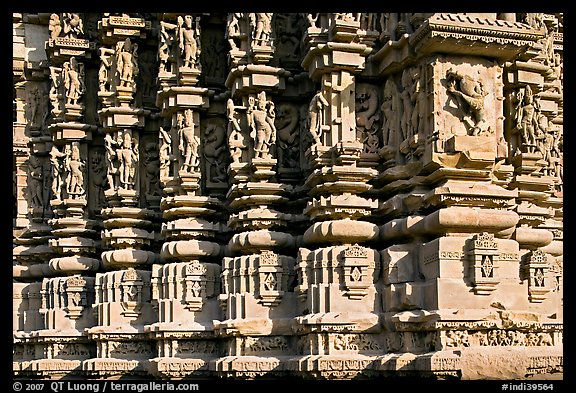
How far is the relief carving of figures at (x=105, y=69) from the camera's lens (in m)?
16.5

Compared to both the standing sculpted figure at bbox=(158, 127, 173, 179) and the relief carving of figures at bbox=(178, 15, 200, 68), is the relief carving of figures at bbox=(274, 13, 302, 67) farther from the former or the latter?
the standing sculpted figure at bbox=(158, 127, 173, 179)

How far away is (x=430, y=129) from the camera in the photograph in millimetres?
11453

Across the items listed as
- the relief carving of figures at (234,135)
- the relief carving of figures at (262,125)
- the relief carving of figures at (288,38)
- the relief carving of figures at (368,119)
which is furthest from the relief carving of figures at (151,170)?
the relief carving of figures at (368,119)

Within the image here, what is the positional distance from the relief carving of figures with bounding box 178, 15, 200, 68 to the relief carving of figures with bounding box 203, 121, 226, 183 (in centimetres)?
96

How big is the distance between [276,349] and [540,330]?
11.5ft

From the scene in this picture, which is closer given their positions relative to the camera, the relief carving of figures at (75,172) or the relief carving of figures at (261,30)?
the relief carving of figures at (261,30)

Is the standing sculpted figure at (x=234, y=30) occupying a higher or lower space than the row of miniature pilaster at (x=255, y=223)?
higher

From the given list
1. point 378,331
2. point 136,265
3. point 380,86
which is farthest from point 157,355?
point 380,86

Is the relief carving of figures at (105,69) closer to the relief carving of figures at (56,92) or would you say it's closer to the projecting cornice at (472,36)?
the relief carving of figures at (56,92)

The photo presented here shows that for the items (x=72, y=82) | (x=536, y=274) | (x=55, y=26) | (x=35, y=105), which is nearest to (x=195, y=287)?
(x=536, y=274)

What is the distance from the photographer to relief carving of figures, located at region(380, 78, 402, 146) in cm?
1237

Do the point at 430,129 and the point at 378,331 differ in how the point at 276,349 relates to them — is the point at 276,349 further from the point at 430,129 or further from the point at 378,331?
the point at 430,129

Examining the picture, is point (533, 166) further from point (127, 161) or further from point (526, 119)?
point (127, 161)

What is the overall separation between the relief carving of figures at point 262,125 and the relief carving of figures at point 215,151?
126 centimetres
